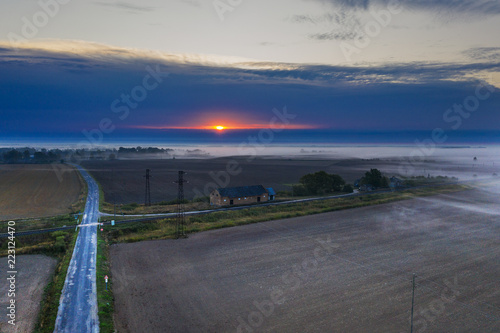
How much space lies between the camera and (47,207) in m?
56.0

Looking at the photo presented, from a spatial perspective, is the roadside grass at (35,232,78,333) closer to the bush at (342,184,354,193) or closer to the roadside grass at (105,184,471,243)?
the roadside grass at (105,184,471,243)

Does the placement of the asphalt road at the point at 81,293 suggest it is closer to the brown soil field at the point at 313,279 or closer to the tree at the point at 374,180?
the brown soil field at the point at 313,279

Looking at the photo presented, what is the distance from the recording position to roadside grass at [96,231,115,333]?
1904 centimetres

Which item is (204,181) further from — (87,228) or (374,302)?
(374,302)

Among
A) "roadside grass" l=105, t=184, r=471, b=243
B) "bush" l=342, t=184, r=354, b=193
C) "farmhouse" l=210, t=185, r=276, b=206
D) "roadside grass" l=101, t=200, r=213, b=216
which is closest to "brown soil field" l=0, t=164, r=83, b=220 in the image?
"roadside grass" l=101, t=200, r=213, b=216

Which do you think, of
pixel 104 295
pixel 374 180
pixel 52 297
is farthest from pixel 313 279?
pixel 374 180

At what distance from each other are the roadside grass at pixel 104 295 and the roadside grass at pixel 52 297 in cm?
260

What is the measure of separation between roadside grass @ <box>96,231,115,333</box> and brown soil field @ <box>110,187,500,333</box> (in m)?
0.59

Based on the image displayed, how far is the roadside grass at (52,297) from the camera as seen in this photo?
18862 mm

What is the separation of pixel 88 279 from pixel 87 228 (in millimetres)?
18033

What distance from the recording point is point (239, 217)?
4925 centimetres

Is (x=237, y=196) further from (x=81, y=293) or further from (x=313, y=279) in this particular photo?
(x=81, y=293)

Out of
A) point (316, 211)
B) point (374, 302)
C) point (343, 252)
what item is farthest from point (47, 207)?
point (374, 302)

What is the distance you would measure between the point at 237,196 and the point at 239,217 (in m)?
10.1
